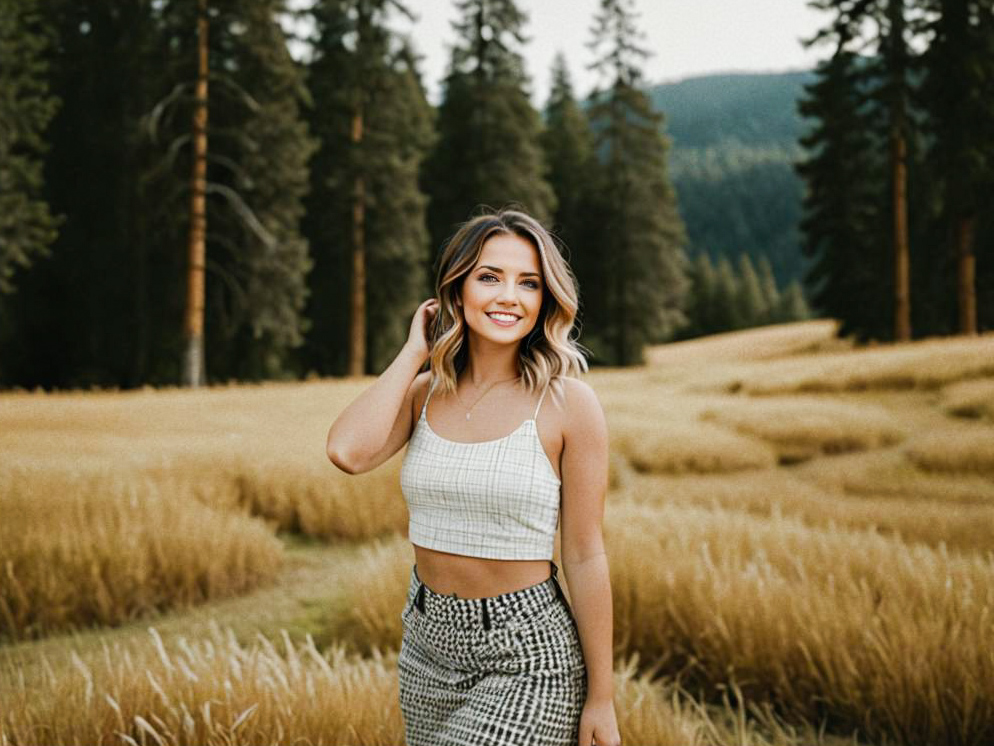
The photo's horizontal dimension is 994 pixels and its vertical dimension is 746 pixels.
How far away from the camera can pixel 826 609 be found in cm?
305

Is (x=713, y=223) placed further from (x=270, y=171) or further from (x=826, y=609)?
(x=826, y=609)

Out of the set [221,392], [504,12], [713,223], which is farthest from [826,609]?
[713,223]

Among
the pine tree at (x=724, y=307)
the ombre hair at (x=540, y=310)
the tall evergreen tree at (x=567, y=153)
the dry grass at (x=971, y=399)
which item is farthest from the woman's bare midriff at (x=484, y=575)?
the pine tree at (x=724, y=307)

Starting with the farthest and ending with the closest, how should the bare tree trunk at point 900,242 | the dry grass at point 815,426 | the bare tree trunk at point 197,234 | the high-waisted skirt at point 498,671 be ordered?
the bare tree trunk at point 900,242 → the bare tree trunk at point 197,234 → the dry grass at point 815,426 → the high-waisted skirt at point 498,671

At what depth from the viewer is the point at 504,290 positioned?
5.45 ft

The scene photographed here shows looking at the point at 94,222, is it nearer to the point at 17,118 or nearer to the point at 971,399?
the point at 17,118

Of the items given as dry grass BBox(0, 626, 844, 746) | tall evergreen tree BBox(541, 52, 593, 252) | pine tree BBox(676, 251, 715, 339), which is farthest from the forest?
pine tree BBox(676, 251, 715, 339)

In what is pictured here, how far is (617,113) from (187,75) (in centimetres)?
1702

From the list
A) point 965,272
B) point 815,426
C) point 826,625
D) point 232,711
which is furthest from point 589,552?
point 965,272

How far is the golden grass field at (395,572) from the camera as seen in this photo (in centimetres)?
246

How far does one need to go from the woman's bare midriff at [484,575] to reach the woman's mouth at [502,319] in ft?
1.66

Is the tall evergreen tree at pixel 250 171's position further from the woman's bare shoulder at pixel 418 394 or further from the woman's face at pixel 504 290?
the woman's face at pixel 504 290

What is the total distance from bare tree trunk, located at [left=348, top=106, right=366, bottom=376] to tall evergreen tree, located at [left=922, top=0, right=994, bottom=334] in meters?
11.8

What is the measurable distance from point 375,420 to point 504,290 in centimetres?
40
